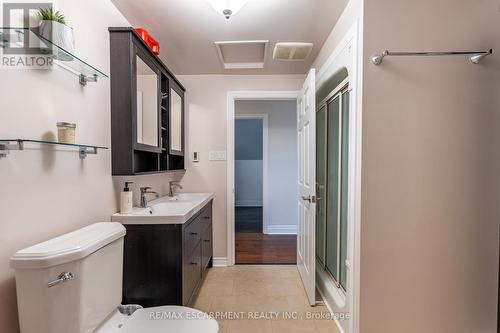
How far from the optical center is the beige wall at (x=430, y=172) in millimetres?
1459

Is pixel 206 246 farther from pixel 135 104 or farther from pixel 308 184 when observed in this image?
pixel 135 104

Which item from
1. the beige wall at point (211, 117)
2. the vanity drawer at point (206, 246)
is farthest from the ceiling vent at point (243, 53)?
the vanity drawer at point (206, 246)

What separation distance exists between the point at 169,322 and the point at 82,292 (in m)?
0.44

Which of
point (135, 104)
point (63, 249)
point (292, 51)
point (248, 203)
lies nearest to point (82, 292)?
point (63, 249)

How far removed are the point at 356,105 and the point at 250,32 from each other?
1.13 metres

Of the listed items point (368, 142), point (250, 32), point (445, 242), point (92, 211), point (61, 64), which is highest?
point (250, 32)

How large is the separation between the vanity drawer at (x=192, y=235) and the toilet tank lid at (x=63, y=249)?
63 cm

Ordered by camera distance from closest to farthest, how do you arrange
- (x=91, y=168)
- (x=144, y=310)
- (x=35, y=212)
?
(x=35, y=212)
(x=144, y=310)
(x=91, y=168)

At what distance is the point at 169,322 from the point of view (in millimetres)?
1268

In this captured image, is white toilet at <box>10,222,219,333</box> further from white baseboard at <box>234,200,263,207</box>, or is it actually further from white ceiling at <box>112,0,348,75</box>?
white baseboard at <box>234,200,263,207</box>

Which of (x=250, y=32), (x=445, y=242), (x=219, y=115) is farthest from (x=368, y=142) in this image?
(x=219, y=115)

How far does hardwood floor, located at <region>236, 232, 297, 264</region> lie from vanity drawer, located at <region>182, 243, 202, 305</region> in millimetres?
1048

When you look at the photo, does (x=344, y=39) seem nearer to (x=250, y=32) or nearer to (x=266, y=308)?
(x=250, y=32)

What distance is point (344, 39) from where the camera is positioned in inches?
68.3
